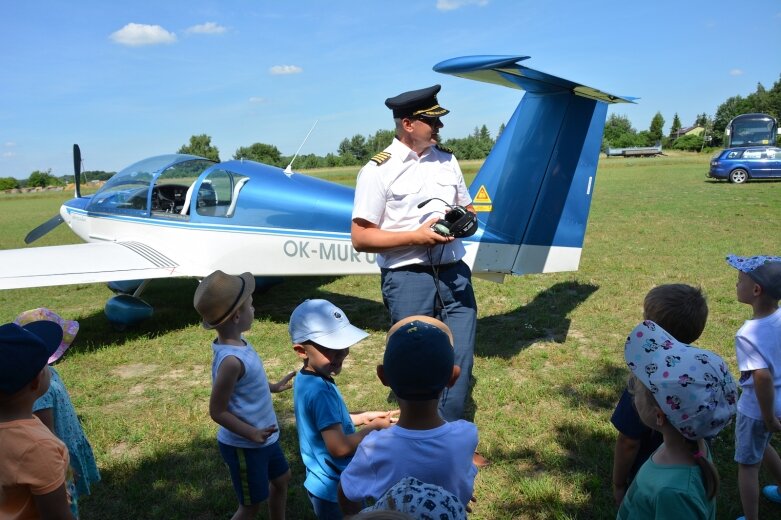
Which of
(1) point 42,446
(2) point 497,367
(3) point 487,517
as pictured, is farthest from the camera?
(2) point 497,367

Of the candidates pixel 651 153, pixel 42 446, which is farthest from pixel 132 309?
pixel 651 153

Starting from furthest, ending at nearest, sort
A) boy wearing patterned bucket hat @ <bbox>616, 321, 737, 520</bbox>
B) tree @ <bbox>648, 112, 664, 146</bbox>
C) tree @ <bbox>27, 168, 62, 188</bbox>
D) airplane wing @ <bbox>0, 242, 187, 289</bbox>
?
tree @ <bbox>648, 112, 664, 146</bbox> → tree @ <bbox>27, 168, 62, 188</bbox> → airplane wing @ <bbox>0, 242, 187, 289</bbox> → boy wearing patterned bucket hat @ <bbox>616, 321, 737, 520</bbox>

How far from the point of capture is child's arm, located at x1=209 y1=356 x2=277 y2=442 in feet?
7.26

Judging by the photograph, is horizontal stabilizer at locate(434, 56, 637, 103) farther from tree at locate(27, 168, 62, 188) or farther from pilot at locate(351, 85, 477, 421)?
tree at locate(27, 168, 62, 188)

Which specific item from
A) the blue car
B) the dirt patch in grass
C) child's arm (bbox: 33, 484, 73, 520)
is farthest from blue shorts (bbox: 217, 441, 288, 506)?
the blue car

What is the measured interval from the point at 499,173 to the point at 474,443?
369cm

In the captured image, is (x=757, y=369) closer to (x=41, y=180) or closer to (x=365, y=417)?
(x=365, y=417)

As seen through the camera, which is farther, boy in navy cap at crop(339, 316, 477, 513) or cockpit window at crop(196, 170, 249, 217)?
cockpit window at crop(196, 170, 249, 217)

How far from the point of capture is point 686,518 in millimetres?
1461

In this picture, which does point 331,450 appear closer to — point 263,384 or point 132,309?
point 263,384

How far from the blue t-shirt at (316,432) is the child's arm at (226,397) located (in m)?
0.26

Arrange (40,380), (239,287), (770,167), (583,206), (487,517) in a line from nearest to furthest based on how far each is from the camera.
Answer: (40,380)
(239,287)
(487,517)
(583,206)
(770,167)

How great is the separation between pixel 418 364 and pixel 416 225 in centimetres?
171

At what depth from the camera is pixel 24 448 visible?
164cm
